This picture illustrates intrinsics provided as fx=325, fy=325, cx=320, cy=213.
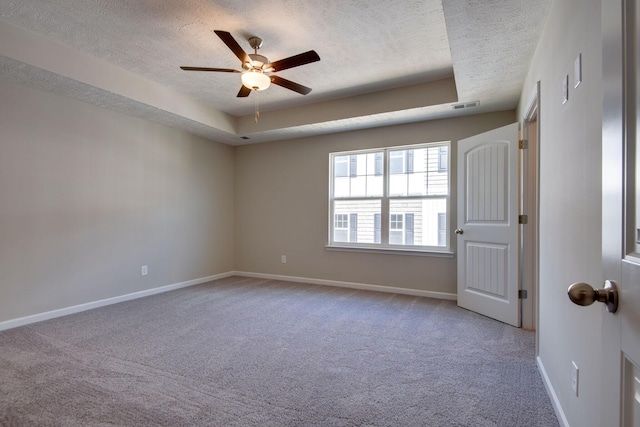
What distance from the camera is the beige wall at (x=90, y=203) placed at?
323 cm

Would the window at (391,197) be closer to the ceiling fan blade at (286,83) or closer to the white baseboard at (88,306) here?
the ceiling fan blade at (286,83)

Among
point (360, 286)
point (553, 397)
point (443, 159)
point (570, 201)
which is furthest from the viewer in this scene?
point (360, 286)

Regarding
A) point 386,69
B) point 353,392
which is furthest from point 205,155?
point 353,392

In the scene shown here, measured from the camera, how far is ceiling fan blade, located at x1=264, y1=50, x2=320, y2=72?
2.50 m

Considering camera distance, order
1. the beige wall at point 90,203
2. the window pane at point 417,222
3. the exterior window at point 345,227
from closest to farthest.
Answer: the beige wall at point 90,203
the window pane at point 417,222
the exterior window at point 345,227

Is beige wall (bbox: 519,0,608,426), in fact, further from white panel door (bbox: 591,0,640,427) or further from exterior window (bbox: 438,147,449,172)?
exterior window (bbox: 438,147,449,172)

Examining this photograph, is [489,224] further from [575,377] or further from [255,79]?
[255,79]

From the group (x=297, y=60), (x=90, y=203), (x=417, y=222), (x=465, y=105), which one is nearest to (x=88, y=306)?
(x=90, y=203)

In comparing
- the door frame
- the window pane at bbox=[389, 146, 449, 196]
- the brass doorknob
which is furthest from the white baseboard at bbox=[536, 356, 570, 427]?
the window pane at bbox=[389, 146, 449, 196]

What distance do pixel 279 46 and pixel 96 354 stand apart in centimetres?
304

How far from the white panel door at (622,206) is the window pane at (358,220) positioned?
13.4 feet

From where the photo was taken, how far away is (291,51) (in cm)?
314

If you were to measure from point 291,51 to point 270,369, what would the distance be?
2805 millimetres

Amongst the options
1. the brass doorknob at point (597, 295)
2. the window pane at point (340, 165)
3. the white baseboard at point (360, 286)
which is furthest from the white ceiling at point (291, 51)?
the white baseboard at point (360, 286)
